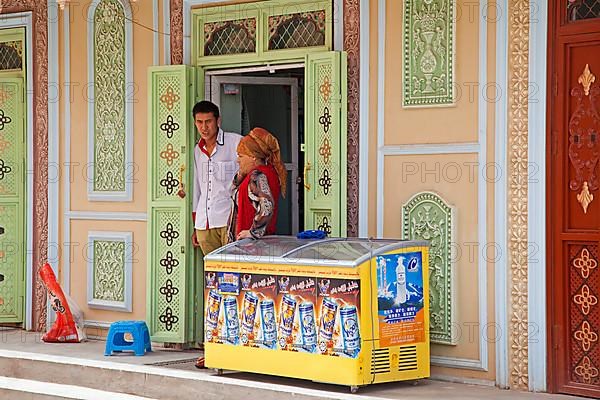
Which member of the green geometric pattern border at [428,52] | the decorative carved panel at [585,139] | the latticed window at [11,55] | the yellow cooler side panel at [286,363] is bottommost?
the yellow cooler side panel at [286,363]

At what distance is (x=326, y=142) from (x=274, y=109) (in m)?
1.79

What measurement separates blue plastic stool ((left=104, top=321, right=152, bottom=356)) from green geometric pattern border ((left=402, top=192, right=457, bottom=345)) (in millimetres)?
2413

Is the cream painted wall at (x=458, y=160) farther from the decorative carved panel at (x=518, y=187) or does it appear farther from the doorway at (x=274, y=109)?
the doorway at (x=274, y=109)

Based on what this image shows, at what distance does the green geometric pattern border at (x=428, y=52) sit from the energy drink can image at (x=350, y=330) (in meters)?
1.57

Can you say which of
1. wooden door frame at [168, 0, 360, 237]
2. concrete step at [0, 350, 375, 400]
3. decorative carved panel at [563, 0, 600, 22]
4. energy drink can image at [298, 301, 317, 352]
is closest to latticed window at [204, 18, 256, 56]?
wooden door frame at [168, 0, 360, 237]

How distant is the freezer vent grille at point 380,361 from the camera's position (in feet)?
25.2

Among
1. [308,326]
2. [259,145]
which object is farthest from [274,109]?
[308,326]

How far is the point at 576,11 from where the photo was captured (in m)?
7.57

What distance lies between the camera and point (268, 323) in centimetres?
808

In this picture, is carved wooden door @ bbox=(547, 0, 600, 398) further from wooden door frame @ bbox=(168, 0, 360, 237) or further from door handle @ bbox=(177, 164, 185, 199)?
door handle @ bbox=(177, 164, 185, 199)

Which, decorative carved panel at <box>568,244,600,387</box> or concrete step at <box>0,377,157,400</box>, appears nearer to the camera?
decorative carved panel at <box>568,244,600,387</box>

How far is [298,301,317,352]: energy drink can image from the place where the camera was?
25.7 feet

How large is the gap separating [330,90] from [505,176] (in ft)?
4.89

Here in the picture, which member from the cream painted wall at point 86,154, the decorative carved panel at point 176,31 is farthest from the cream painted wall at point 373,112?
the cream painted wall at point 86,154
